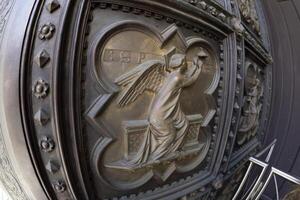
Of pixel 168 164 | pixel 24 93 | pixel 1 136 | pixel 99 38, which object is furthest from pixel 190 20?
pixel 1 136

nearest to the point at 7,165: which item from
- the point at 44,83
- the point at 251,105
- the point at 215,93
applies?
the point at 44,83

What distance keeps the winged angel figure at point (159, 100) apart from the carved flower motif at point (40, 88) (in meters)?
0.21

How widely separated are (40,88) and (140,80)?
0.93ft

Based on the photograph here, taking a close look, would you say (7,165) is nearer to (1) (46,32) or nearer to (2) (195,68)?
(1) (46,32)

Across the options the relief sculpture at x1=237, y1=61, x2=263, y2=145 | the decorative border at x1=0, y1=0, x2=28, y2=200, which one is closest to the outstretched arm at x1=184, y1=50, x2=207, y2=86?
the relief sculpture at x1=237, y1=61, x2=263, y2=145

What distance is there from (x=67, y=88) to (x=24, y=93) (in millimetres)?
112

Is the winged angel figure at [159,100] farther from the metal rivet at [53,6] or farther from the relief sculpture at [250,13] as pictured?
the relief sculpture at [250,13]

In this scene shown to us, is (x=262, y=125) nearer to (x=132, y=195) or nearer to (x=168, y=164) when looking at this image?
(x=168, y=164)

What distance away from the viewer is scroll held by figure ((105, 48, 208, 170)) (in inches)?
45.3

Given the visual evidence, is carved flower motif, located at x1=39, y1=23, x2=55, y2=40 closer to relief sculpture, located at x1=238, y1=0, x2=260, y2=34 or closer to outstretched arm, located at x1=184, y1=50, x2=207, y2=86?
outstretched arm, located at x1=184, y1=50, x2=207, y2=86

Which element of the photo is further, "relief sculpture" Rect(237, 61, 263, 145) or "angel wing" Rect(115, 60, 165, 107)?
"relief sculpture" Rect(237, 61, 263, 145)

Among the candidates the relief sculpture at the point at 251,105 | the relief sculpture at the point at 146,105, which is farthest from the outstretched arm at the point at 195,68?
the relief sculpture at the point at 251,105

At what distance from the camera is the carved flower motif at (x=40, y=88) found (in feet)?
3.43

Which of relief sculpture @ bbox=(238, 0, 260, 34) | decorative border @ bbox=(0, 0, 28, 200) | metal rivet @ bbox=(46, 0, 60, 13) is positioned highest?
relief sculpture @ bbox=(238, 0, 260, 34)
